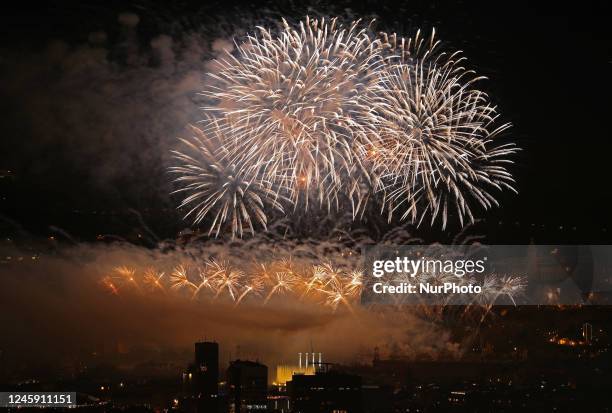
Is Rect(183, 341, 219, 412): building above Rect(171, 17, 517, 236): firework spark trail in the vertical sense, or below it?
below

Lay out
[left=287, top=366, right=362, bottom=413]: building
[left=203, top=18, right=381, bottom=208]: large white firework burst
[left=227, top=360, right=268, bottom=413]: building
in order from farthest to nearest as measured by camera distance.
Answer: [left=227, top=360, right=268, bottom=413]: building < [left=287, top=366, right=362, bottom=413]: building < [left=203, top=18, right=381, bottom=208]: large white firework burst

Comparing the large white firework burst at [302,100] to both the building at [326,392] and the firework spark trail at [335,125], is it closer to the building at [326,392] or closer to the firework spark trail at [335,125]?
the firework spark trail at [335,125]

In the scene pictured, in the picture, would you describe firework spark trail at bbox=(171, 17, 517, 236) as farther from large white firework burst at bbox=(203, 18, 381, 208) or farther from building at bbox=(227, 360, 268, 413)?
building at bbox=(227, 360, 268, 413)

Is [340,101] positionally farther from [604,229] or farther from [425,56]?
[604,229]

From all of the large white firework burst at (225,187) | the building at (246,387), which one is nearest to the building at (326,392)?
the building at (246,387)

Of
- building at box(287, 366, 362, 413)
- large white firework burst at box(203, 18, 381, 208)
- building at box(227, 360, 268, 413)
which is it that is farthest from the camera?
building at box(227, 360, 268, 413)

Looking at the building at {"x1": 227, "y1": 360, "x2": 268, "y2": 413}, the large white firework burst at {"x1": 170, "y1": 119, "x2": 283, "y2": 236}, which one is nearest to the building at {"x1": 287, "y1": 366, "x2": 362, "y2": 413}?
the building at {"x1": 227, "y1": 360, "x2": 268, "y2": 413}

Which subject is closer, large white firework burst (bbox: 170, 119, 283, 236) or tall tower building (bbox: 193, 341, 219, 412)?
large white firework burst (bbox: 170, 119, 283, 236)

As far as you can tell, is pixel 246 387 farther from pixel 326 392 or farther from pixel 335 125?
pixel 335 125
